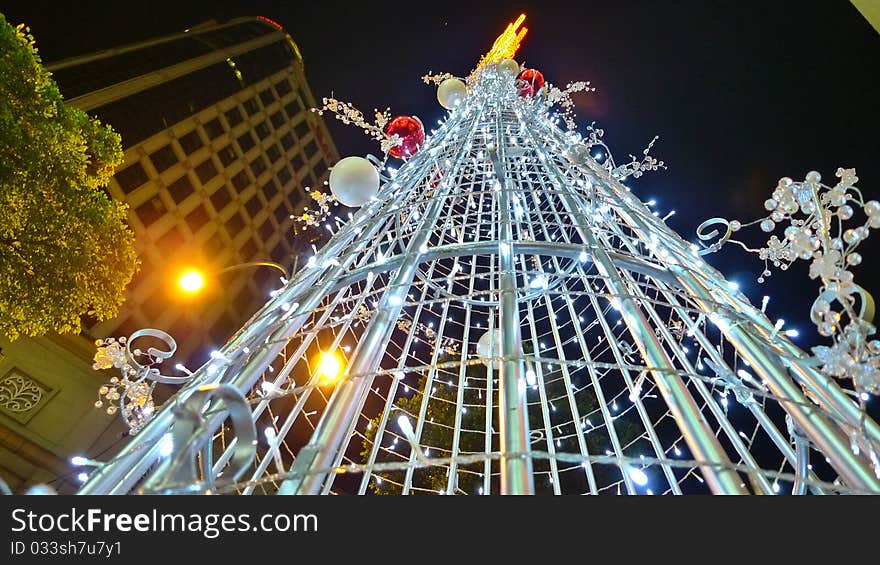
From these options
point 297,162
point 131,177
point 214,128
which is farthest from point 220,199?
point 297,162

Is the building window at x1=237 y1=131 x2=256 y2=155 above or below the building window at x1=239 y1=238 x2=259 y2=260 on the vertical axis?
above

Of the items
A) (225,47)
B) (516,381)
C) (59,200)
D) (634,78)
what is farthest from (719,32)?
(225,47)

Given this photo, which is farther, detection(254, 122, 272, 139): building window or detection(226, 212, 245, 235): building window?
detection(254, 122, 272, 139): building window

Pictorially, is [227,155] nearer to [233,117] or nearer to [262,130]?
[233,117]

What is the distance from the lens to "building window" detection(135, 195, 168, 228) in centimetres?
1136

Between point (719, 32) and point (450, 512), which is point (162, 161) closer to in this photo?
point (719, 32)

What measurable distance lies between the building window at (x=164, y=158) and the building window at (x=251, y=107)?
5152mm

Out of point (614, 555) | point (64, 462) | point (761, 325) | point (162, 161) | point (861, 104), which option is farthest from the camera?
point (162, 161)

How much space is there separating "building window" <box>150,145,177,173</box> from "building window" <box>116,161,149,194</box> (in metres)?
0.57

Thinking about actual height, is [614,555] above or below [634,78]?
below

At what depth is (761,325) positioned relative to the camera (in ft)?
4.19

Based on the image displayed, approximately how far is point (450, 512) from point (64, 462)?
9.50 metres

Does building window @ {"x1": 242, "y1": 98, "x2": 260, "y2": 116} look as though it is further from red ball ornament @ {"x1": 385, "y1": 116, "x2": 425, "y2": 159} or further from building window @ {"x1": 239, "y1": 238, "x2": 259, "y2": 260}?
red ball ornament @ {"x1": 385, "y1": 116, "x2": 425, "y2": 159}

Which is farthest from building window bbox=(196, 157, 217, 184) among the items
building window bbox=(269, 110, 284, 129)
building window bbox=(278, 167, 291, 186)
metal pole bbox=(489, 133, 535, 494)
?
metal pole bbox=(489, 133, 535, 494)
